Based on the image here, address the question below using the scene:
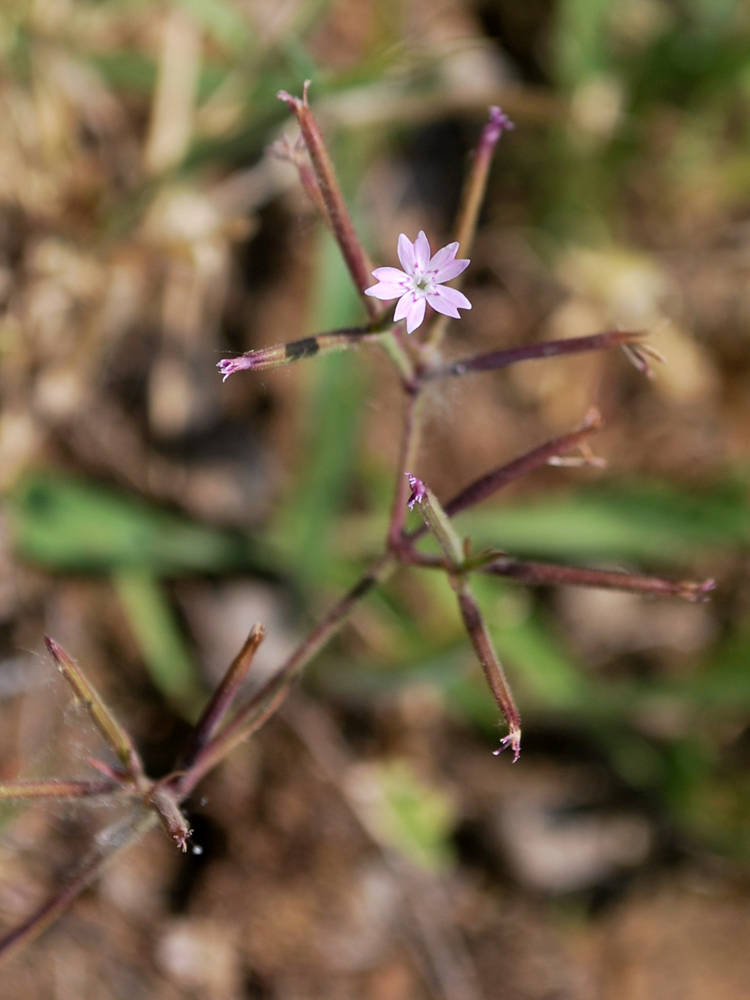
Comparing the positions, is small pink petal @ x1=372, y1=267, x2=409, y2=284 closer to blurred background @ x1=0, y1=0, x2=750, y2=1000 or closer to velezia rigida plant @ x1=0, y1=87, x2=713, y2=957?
velezia rigida plant @ x1=0, y1=87, x2=713, y2=957

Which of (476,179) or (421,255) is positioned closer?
(421,255)

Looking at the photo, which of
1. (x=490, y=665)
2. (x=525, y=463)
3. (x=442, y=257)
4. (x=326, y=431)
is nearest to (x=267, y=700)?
(x=490, y=665)

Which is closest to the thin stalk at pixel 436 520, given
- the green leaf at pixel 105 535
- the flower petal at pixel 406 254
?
the flower petal at pixel 406 254

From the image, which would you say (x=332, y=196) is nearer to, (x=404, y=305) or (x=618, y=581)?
(x=404, y=305)

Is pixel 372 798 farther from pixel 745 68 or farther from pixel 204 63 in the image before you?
pixel 745 68

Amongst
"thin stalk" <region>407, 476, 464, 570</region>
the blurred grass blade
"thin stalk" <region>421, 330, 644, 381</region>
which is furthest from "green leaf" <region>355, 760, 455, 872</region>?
"thin stalk" <region>421, 330, 644, 381</region>

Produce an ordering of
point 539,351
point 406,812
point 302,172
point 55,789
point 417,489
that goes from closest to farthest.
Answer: point 417,489 < point 55,789 < point 539,351 < point 302,172 < point 406,812

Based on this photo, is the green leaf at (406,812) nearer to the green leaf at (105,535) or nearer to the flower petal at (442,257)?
the green leaf at (105,535)
